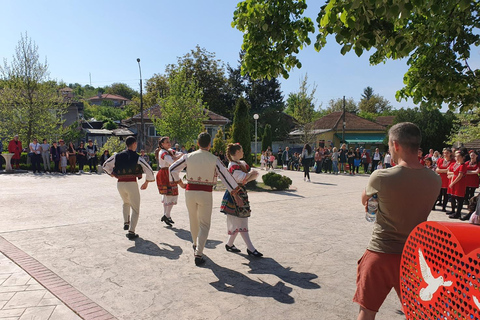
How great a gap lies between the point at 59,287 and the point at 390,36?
5556 mm

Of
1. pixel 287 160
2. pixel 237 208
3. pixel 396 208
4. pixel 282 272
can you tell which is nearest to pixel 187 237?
pixel 237 208

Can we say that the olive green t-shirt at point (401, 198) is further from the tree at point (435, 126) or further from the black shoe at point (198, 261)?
the tree at point (435, 126)

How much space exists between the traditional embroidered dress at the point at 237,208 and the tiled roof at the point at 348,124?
152ft

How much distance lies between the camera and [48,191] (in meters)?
13.4

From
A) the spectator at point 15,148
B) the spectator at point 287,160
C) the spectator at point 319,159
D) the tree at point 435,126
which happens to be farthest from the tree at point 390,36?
the tree at point 435,126

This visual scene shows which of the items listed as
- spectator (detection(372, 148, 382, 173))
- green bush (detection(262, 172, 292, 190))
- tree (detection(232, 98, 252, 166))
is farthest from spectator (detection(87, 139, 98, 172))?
spectator (detection(372, 148, 382, 173))

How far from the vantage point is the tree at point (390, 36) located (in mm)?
4430

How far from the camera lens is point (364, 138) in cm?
4972

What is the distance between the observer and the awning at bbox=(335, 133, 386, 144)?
1902 inches

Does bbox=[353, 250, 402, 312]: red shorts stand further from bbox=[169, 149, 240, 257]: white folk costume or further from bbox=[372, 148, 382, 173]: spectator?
bbox=[372, 148, 382, 173]: spectator

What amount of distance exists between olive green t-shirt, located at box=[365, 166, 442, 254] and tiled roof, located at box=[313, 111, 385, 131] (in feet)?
161

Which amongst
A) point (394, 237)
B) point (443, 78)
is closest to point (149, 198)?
point (443, 78)

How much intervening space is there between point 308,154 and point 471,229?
1702 cm

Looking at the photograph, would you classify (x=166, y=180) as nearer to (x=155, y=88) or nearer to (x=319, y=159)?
(x=319, y=159)
